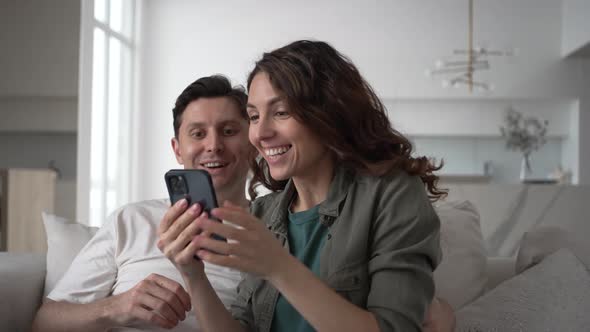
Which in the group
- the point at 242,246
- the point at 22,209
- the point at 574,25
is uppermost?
the point at 574,25

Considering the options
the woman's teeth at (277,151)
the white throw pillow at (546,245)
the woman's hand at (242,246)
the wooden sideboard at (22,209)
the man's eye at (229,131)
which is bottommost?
the wooden sideboard at (22,209)

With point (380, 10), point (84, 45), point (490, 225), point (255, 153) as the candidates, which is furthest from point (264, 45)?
point (255, 153)

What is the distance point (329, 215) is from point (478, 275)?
2.29 ft

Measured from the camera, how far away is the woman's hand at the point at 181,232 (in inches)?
41.2

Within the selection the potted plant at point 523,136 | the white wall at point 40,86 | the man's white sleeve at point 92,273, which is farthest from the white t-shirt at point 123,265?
the potted plant at point 523,136

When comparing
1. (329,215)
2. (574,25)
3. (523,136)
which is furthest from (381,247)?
(574,25)

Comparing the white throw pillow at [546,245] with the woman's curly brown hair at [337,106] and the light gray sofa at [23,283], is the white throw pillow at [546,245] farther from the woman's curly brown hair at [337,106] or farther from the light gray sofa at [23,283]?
the woman's curly brown hair at [337,106]

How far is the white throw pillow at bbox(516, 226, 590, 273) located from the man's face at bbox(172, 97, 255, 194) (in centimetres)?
82

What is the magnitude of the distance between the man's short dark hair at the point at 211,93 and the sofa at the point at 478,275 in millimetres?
510

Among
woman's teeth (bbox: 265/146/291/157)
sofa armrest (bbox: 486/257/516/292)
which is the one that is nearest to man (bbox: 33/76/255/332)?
woman's teeth (bbox: 265/146/291/157)

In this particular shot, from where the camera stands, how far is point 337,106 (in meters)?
1.26

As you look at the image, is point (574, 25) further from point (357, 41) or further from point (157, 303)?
point (157, 303)

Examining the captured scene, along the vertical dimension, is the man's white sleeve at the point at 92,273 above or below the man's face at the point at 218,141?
below

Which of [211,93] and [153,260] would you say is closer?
[153,260]
